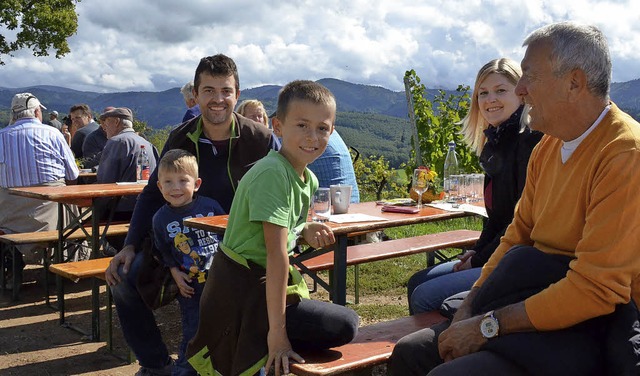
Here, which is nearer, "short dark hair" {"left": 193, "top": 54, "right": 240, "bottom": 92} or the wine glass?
"short dark hair" {"left": 193, "top": 54, "right": 240, "bottom": 92}

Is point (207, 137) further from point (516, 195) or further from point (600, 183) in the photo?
point (600, 183)

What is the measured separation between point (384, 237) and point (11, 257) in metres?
3.82

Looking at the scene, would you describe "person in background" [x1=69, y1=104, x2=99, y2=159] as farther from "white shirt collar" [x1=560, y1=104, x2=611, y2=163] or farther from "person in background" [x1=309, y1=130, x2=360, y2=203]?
"white shirt collar" [x1=560, y1=104, x2=611, y2=163]

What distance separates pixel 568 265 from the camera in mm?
2074

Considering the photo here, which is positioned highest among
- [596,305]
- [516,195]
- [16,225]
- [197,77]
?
[197,77]

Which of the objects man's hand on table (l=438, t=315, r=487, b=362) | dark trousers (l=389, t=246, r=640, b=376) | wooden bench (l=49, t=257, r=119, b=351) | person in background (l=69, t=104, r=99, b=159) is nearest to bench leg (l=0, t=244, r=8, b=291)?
wooden bench (l=49, t=257, r=119, b=351)

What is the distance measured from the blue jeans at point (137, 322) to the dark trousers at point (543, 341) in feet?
6.89

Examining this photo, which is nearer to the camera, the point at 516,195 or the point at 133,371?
the point at 516,195

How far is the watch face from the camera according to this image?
2104 millimetres

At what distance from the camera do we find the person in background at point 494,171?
316 centimetres

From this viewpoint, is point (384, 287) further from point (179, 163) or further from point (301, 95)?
point (301, 95)

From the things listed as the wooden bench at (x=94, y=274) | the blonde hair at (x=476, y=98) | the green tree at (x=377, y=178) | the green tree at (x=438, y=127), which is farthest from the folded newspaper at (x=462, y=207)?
the green tree at (x=377, y=178)

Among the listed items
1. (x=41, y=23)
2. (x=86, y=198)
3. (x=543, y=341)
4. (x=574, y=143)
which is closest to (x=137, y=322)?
(x=86, y=198)

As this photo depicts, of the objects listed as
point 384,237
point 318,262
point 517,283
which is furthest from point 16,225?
point 517,283
